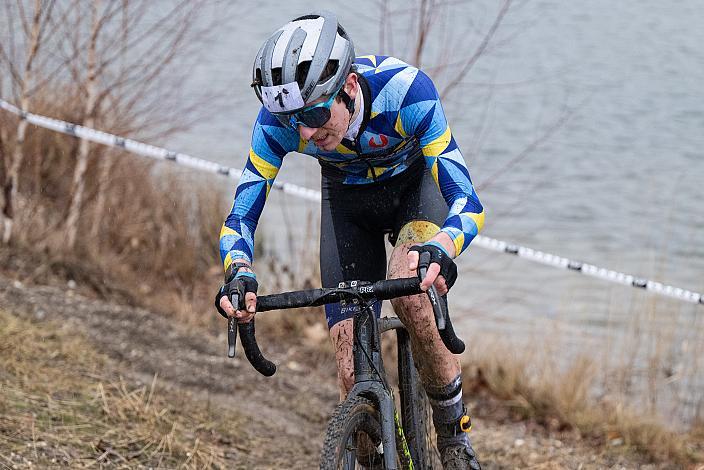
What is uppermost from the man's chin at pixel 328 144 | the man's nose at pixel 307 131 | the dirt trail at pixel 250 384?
the man's nose at pixel 307 131

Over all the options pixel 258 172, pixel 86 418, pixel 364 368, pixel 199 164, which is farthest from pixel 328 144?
pixel 199 164

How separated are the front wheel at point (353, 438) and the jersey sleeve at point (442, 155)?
629 millimetres

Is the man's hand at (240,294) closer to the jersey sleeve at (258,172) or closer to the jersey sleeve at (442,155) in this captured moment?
the jersey sleeve at (258,172)

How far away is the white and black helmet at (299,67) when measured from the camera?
306 centimetres

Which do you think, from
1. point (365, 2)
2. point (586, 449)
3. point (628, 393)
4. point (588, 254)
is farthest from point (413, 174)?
point (365, 2)

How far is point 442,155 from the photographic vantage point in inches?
134

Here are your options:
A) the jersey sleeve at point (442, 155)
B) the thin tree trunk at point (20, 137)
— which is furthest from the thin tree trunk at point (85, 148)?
the jersey sleeve at point (442, 155)

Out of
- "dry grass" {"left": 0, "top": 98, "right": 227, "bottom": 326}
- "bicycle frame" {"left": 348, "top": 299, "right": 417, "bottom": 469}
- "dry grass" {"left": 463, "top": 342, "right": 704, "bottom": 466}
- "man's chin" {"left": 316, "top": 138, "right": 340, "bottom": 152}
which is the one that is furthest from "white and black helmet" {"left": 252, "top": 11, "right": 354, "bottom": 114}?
"dry grass" {"left": 0, "top": 98, "right": 227, "bottom": 326}

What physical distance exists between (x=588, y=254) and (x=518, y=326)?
2.06 m

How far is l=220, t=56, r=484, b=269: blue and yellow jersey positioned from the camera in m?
3.38

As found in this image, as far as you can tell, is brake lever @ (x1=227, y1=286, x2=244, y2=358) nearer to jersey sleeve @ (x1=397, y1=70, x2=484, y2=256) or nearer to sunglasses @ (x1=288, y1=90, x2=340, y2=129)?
sunglasses @ (x1=288, y1=90, x2=340, y2=129)

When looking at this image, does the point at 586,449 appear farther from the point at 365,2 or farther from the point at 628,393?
the point at 365,2

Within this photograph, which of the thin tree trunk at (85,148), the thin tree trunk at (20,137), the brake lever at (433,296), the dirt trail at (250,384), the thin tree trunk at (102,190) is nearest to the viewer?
the brake lever at (433,296)

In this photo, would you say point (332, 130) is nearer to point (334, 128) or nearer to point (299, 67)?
point (334, 128)
